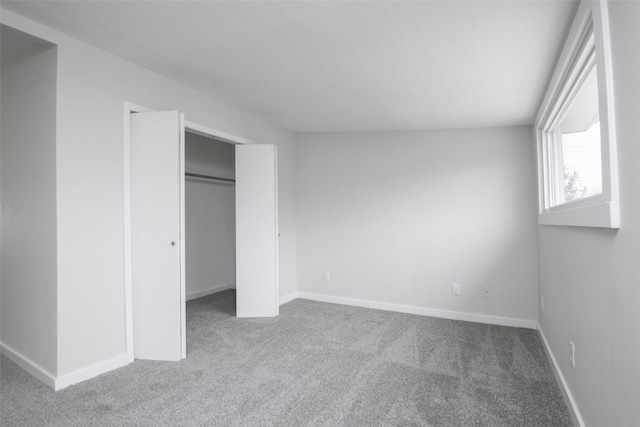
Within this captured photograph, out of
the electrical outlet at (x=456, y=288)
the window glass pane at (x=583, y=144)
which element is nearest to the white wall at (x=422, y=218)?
the electrical outlet at (x=456, y=288)

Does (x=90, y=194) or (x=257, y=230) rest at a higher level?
(x=90, y=194)

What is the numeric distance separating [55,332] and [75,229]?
67cm

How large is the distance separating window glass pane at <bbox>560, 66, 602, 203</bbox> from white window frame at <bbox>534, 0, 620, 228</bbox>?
8 centimetres

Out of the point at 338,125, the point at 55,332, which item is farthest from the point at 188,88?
the point at 55,332

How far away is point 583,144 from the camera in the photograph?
212 centimetres

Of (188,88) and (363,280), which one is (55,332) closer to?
(188,88)

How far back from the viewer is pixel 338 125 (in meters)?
4.12

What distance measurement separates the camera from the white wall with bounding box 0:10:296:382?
7.23ft

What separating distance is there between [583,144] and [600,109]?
0.86 m

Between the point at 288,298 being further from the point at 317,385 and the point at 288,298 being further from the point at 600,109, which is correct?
the point at 600,109

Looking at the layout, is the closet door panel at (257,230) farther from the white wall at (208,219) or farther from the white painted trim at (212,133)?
the white wall at (208,219)

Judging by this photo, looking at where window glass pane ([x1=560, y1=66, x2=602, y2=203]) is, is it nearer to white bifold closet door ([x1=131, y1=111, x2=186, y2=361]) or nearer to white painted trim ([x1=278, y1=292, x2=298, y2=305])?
white bifold closet door ([x1=131, y1=111, x2=186, y2=361])

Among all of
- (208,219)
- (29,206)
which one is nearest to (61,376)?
(29,206)

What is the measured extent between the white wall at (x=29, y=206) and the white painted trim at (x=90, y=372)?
0.08 metres
